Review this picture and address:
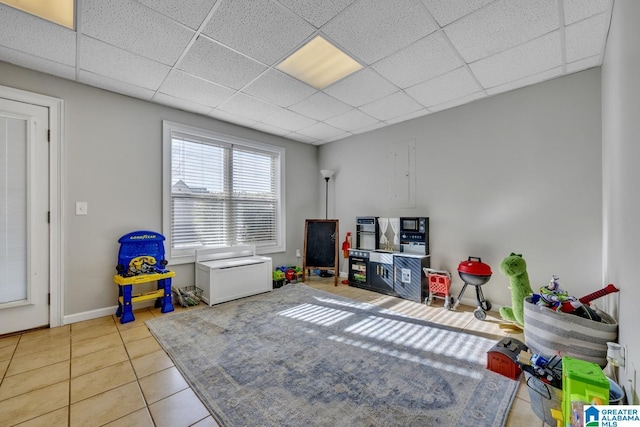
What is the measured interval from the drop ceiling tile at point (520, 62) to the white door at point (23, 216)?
4339 mm

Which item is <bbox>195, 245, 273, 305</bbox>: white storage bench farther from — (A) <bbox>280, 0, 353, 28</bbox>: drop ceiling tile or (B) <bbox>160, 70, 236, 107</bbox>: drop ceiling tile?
(A) <bbox>280, 0, 353, 28</bbox>: drop ceiling tile

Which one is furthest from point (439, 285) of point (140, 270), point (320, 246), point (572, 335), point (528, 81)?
point (140, 270)

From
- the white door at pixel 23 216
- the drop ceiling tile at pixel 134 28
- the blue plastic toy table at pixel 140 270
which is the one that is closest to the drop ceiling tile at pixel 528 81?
the drop ceiling tile at pixel 134 28

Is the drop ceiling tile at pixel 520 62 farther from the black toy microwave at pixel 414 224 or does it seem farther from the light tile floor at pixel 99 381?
the light tile floor at pixel 99 381

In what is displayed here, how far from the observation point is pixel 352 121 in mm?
3920

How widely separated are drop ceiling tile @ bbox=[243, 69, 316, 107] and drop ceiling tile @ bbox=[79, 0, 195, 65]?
2.55 ft

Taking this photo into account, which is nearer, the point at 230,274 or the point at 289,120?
the point at 230,274

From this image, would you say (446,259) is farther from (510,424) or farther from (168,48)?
(168,48)

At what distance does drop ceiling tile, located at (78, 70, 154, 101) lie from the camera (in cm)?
266

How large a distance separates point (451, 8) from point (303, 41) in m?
1.10

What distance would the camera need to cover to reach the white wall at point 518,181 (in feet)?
8.39

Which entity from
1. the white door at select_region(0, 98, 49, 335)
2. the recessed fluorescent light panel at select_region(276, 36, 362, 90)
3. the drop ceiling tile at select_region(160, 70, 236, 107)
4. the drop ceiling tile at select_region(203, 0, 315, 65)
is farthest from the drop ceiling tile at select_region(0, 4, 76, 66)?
the recessed fluorescent light panel at select_region(276, 36, 362, 90)

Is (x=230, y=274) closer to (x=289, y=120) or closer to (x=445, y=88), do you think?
(x=289, y=120)

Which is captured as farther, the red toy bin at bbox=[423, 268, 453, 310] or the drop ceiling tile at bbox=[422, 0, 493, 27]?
the red toy bin at bbox=[423, 268, 453, 310]
